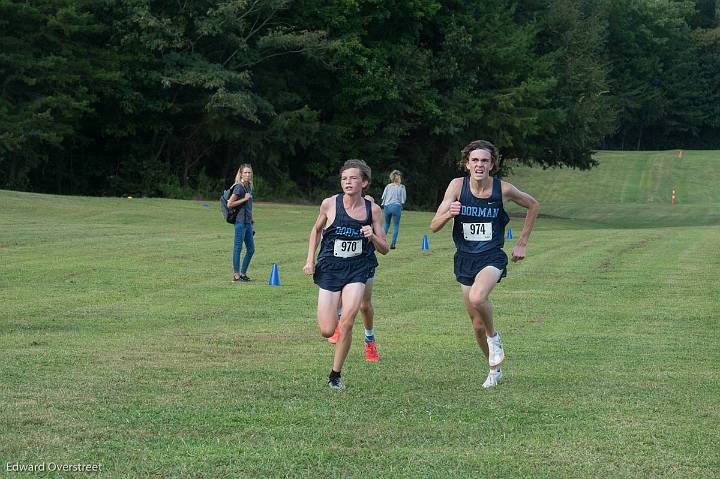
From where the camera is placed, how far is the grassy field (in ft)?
23.4

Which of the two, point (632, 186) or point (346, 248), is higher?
point (632, 186)

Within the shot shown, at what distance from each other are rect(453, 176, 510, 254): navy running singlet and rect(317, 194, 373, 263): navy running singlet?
87cm

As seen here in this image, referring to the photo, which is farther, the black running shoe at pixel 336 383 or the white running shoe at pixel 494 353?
the white running shoe at pixel 494 353

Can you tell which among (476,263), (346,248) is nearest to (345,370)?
(346,248)

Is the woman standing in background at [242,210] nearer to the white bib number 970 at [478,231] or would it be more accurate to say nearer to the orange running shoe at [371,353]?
the orange running shoe at [371,353]

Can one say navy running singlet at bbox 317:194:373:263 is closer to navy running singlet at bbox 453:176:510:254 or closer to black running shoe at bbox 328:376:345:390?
navy running singlet at bbox 453:176:510:254

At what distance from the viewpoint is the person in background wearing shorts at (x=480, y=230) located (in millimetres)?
10102

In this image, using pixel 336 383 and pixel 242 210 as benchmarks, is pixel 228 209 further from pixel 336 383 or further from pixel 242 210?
pixel 336 383

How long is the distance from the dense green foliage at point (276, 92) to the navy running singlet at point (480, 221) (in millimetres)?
37438

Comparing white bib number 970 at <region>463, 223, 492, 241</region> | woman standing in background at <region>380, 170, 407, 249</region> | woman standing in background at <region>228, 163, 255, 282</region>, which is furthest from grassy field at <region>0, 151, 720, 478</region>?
woman standing in background at <region>380, 170, 407, 249</region>

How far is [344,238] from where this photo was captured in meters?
10.1

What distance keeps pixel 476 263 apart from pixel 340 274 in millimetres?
1284

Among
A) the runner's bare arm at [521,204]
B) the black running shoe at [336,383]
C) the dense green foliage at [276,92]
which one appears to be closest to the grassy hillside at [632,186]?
the dense green foliage at [276,92]

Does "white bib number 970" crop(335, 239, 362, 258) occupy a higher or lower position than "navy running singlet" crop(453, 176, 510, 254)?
lower
